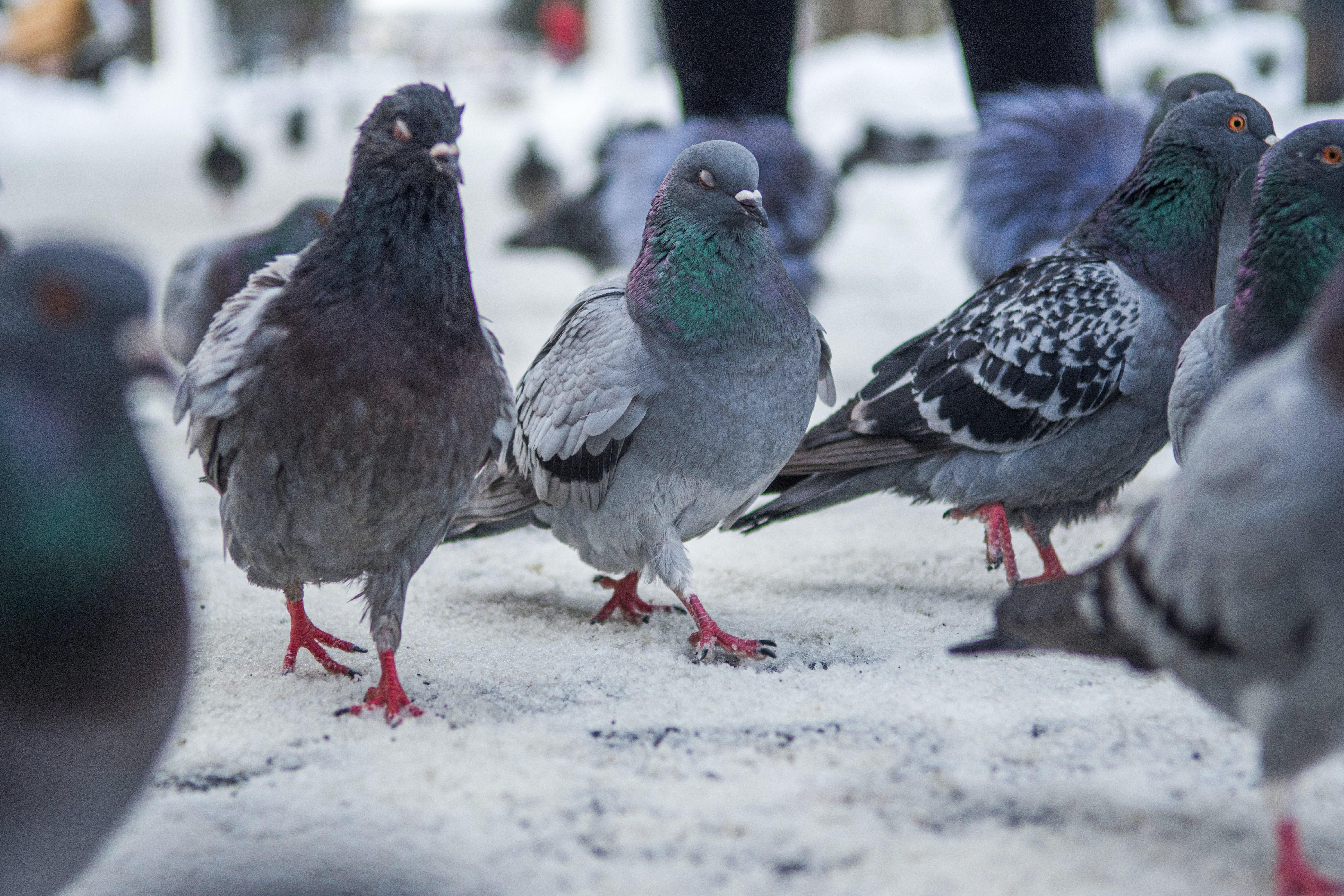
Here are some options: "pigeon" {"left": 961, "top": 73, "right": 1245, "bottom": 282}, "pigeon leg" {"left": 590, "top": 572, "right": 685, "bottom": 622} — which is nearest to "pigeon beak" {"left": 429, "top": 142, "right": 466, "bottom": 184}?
"pigeon leg" {"left": 590, "top": 572, "right": 685, "bottom": 622}

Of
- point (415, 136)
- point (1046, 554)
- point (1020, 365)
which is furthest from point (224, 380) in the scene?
point (1046, 554)

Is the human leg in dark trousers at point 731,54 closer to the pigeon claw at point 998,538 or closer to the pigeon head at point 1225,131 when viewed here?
the pigeon head at point 1225,131

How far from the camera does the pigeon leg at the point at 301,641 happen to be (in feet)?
8.34

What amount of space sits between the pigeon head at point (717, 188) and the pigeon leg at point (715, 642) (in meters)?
0.82

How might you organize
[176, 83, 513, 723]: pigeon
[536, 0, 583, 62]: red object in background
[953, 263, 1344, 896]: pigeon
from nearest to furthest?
1. [953, 263, 1344, 896]: pigeon
2. [176, 83, 513, 723]: pigeon
3. [536, 0, 583, 62]: red object in background

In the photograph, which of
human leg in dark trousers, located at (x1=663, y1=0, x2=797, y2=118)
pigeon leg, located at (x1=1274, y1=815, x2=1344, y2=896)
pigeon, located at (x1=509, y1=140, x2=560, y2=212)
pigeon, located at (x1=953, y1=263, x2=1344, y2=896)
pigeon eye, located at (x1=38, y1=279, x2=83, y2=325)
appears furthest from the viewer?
pigeon, located at (x1=509, y1=140, x2=560, y2=212)

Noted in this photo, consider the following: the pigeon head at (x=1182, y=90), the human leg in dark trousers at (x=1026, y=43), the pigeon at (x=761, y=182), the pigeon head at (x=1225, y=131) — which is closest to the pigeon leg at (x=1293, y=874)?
the pigeon head at (x=1225, y=131)

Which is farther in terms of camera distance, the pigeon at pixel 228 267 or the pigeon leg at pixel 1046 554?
the pigeon at pixel 228 267

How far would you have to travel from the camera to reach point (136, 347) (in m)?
1.69

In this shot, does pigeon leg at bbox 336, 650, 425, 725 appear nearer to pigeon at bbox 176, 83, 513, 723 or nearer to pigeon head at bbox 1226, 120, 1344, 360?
pigeon at bbox 176, 83, 513, 723

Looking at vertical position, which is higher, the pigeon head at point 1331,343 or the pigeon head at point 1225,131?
the pigeon head at point 1225,131

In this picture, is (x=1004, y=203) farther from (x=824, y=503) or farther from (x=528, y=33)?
(x=528, y=33)

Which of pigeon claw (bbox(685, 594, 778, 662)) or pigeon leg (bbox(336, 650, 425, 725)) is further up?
pigeon leg (bbox(336, 650, 425, 725))

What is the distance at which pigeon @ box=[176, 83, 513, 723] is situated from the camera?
2.19 m
